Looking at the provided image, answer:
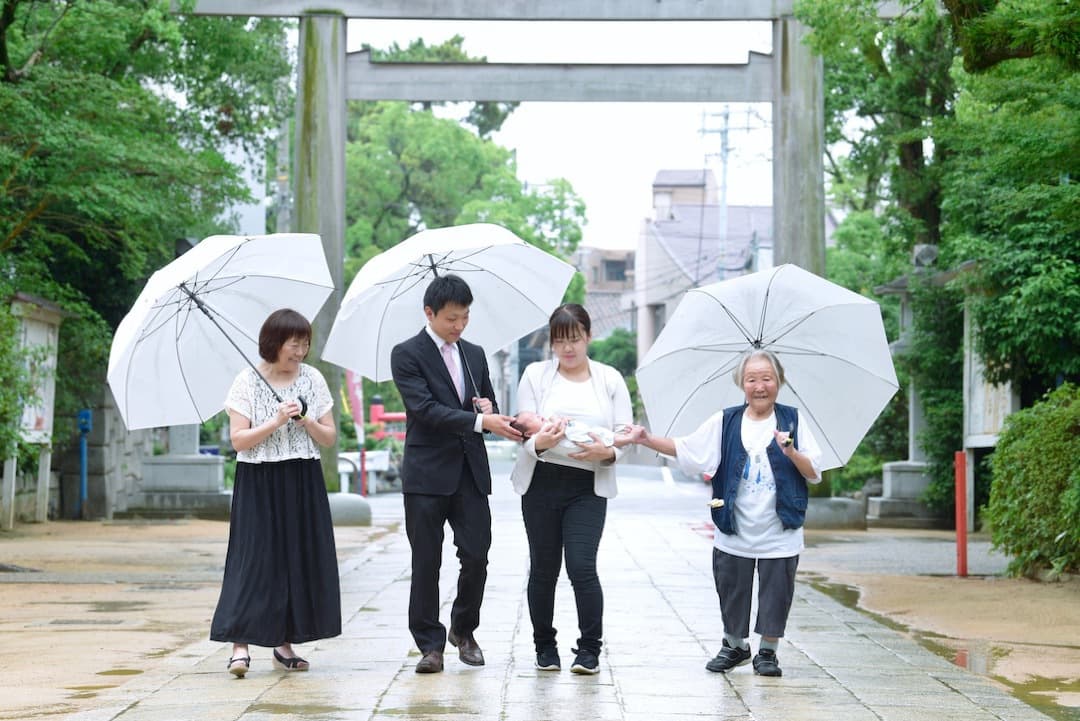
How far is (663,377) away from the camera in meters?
7.50

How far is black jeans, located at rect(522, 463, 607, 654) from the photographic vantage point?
672 centimetres

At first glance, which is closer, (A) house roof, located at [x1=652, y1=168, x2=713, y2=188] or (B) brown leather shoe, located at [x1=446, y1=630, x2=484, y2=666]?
(B) brown leather shoe, located at [x1=446, y1=630, x2=484, y2=666]

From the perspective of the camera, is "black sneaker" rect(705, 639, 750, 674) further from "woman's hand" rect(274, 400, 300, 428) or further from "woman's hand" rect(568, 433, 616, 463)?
"woman's hand" rect(274, 400, 300, 428)

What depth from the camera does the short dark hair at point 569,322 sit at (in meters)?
6.73

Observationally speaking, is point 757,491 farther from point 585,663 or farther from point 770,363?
point 585,663

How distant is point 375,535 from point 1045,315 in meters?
7.88

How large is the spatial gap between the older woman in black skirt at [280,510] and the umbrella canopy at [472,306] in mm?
602

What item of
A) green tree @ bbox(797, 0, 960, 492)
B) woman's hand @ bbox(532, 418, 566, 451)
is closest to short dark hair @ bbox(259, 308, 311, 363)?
woman's hand @ bbox(532, 418, 566, 451)

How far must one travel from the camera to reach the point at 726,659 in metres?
6.93

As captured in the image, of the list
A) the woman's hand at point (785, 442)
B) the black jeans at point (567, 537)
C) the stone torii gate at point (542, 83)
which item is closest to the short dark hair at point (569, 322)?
the black jeans at point (567, 537)

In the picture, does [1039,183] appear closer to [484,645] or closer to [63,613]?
[484,645]

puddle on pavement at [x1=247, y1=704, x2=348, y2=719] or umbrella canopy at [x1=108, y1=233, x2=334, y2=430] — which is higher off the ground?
umbrella canopy at [x1=108, y1=233, x2=334, y2=430]

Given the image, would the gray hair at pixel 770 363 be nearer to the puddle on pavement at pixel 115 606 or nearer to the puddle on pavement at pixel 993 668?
the puddle on pavement at pixel 993 668

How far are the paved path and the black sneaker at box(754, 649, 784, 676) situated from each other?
5cm
